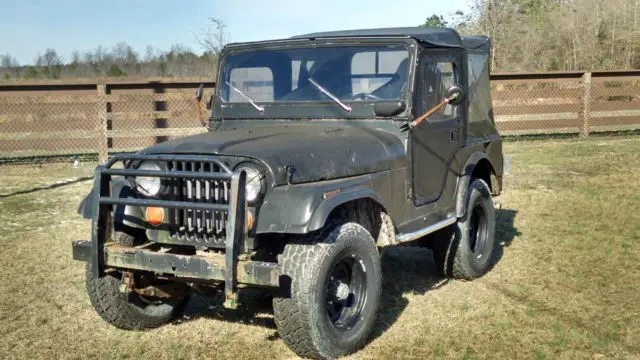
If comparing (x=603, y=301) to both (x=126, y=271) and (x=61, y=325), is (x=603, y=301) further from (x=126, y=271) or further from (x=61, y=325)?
(x=61, y=325)

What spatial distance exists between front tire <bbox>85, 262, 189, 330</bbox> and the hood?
90 centimetres

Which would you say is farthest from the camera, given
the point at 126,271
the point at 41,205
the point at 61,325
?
the point at 41,205

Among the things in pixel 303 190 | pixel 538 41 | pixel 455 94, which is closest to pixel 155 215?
pixel 303 190

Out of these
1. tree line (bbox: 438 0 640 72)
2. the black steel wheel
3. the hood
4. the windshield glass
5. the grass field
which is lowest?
the grass field

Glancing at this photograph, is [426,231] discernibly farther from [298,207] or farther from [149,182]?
[149,182]

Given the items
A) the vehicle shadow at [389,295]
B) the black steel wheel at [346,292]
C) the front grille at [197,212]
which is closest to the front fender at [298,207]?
the front grille at [197,212]

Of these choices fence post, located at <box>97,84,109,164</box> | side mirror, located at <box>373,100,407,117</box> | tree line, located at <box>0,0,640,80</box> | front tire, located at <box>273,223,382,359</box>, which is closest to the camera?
front tire, located at <box>273,223,382,359</box>

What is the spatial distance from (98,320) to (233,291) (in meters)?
1.76

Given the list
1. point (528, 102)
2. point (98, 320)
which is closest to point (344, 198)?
point (98, 320)

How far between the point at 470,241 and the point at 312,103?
2.23m

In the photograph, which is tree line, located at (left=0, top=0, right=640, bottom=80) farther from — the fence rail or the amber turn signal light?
the amber turn signal light

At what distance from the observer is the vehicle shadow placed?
5.11m

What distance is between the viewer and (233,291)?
3.93 metres

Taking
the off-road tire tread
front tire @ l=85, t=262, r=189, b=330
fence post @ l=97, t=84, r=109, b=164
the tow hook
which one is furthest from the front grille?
fence post @ l=97, t=84, r=109, b=164
